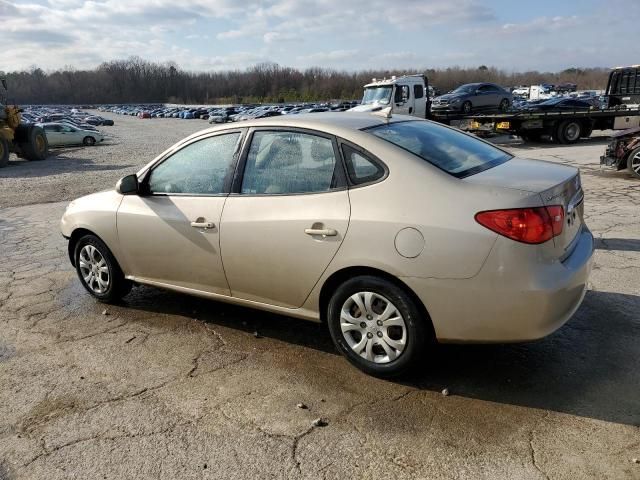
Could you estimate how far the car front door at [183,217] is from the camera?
403 centimetres

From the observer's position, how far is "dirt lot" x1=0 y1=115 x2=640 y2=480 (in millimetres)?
2746

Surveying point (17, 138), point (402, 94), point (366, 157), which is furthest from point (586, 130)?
point (17, 138)

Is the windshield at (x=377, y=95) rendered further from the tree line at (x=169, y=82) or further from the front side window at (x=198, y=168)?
the tree line at (x=169, y=82)

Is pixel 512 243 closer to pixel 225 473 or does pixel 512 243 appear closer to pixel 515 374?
pixel 515 374

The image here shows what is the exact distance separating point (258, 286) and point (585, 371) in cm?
222

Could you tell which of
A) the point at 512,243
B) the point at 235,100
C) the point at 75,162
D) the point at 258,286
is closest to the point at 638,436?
the point at 512,243

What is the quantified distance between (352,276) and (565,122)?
18350 mm

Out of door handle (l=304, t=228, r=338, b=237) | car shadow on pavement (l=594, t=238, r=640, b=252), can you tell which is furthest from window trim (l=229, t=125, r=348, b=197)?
car shadow on pavement (l=594, t=238, r=640, b=252)

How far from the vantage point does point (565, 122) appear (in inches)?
754

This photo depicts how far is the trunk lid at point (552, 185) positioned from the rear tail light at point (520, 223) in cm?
6

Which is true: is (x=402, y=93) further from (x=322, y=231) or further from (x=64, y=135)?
(x=64, y=135)

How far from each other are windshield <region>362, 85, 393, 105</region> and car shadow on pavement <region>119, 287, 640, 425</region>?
15.0 metres

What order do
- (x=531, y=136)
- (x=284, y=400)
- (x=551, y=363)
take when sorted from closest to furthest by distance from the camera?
(x=284, y=400) < (x=551, y=363) < (x=531, y=136)

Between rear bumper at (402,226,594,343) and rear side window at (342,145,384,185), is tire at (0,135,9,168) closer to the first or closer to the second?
rear side window at (342,145,384,185)
